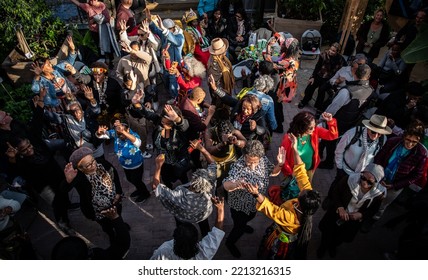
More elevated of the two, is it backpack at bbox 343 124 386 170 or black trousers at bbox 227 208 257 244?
backpack at bbox 343 124 386 170

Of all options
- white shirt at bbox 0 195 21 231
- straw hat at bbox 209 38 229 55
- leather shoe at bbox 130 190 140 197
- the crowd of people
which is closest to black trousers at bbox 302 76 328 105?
the crowd of people

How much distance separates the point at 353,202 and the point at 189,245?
2115mm

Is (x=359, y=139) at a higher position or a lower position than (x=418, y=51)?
lower

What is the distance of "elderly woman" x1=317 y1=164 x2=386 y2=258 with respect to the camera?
3.69m

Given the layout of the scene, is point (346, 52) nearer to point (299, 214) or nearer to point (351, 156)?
point (351, 156)

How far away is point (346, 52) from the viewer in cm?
795

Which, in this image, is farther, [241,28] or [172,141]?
[241,28]

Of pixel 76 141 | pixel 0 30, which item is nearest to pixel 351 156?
pixel 76 141

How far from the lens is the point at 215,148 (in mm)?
4402

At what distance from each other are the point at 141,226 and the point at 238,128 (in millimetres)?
2154

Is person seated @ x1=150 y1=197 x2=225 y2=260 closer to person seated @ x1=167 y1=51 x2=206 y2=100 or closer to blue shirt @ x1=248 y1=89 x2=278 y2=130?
blue shirt @ x1=248 y1=89 x2=278 y2=130

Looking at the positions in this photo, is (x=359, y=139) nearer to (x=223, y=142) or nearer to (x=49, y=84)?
(x=223, y=142)

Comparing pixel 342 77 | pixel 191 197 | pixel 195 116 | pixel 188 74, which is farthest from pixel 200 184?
pixel 342 77

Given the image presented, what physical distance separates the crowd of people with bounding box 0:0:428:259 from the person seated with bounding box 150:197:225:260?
0.01 metres
